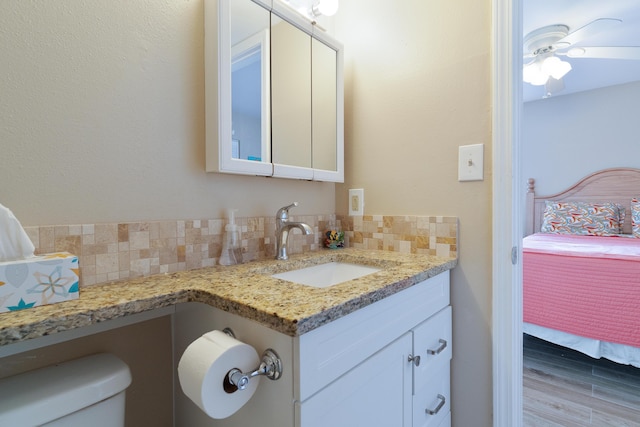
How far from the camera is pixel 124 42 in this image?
0.80 m

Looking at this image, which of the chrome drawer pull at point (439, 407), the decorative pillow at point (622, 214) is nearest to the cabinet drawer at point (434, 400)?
the chrome drawer pull at point (439, 407)

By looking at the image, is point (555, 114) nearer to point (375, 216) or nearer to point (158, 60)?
point (375, 216)

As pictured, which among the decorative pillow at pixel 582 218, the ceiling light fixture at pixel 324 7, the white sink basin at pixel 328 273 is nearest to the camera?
the white sink basin at pixel 328 273

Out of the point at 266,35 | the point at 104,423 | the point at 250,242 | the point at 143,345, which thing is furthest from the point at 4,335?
the point at 266,35

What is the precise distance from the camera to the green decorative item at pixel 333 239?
4.38 feet

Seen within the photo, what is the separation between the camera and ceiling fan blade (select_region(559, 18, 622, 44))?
6.28 ft

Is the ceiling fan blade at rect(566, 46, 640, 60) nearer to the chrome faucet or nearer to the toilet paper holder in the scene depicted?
the chrome faucet

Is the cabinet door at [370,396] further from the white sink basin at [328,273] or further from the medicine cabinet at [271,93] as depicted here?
the medicine cabinet at [271,93]

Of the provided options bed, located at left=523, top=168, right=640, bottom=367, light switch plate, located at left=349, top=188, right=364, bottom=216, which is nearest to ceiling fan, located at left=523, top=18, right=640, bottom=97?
bed, located at left=523, top=168, right=640, bottom=367

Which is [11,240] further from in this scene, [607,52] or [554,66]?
[607,52]

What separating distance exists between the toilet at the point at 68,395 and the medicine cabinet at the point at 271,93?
0.57 m

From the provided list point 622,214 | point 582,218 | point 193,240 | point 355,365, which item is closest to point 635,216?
point 622,214

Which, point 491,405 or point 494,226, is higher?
→ point 494,226

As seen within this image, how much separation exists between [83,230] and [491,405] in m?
1.32
